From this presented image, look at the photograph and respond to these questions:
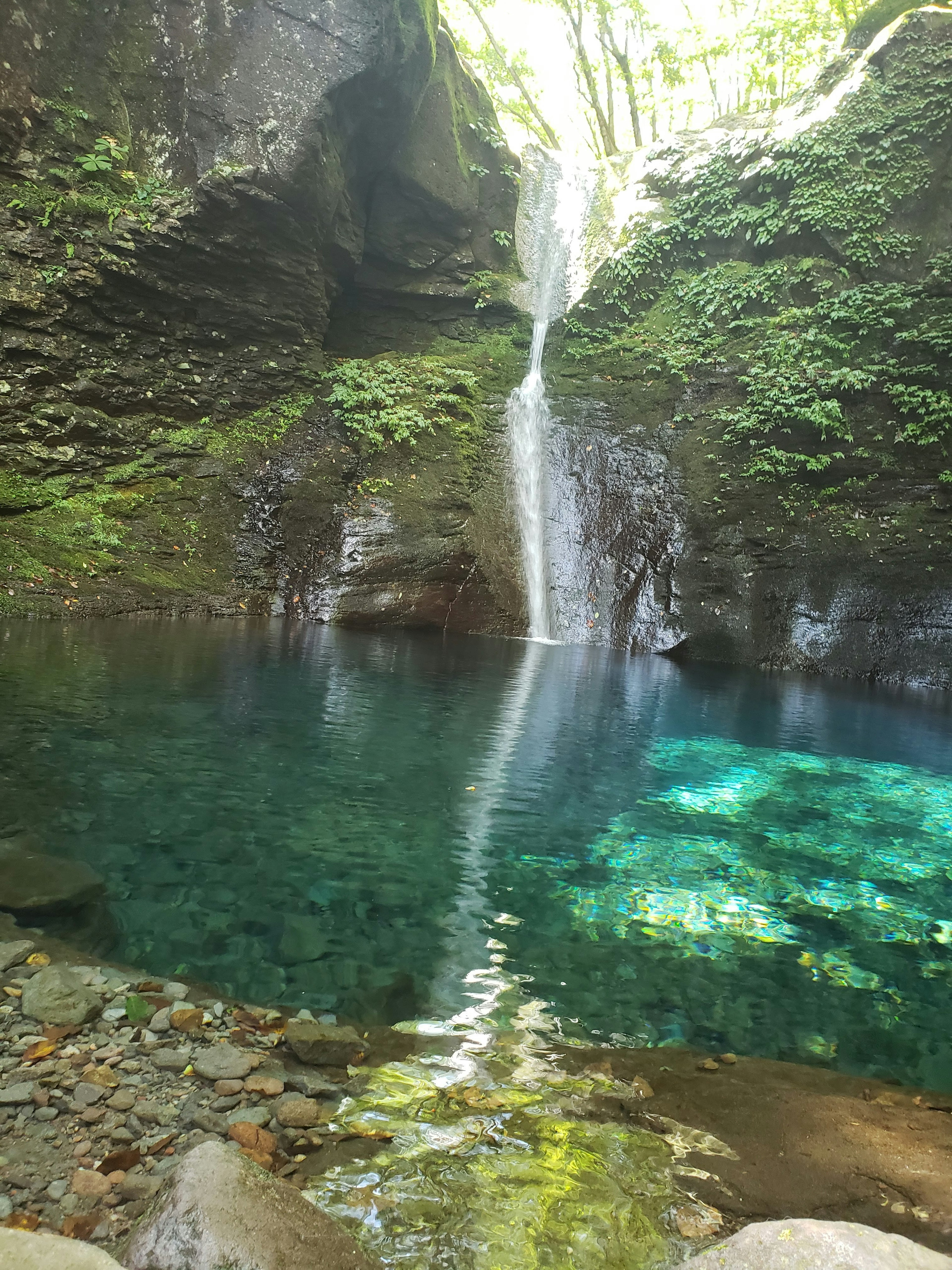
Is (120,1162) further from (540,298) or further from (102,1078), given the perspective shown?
(540,298)

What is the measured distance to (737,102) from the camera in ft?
80.2

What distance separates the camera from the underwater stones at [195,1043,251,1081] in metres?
1.82

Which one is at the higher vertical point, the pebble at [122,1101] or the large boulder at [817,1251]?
the large boulder at [817,1251]

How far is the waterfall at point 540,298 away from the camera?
14.1 metres

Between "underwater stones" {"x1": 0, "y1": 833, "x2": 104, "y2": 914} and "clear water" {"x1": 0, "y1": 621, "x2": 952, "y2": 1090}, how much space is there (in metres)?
0.10

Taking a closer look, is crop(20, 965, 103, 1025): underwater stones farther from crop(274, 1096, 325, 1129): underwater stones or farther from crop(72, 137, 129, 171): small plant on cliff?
crop(72, 137, 129, 171): small plant on cliff

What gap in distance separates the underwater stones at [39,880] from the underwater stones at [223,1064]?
1013 millimetres

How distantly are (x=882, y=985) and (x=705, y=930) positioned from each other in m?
0.60

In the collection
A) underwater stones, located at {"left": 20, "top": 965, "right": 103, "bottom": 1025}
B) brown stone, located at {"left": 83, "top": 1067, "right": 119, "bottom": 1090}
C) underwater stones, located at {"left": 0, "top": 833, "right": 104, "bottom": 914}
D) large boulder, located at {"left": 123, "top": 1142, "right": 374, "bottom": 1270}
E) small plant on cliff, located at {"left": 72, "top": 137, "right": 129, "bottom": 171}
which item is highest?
small plant on cliff, located at {"left": 72, "top": 137, "right": 129, "bottom": 171}

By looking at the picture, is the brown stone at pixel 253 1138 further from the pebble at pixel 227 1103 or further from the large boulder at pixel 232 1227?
the large boulder at pixel 232 1227

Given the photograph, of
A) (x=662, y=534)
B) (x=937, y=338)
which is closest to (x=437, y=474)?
(x=662, y=534)

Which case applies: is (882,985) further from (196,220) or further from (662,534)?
(196,220)

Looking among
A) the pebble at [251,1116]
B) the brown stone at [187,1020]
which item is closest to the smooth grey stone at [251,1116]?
the pebble at [251,1116]

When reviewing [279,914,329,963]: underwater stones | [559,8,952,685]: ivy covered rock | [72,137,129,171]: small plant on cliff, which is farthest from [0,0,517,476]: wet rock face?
[279,914,329,963]: underwater stones
